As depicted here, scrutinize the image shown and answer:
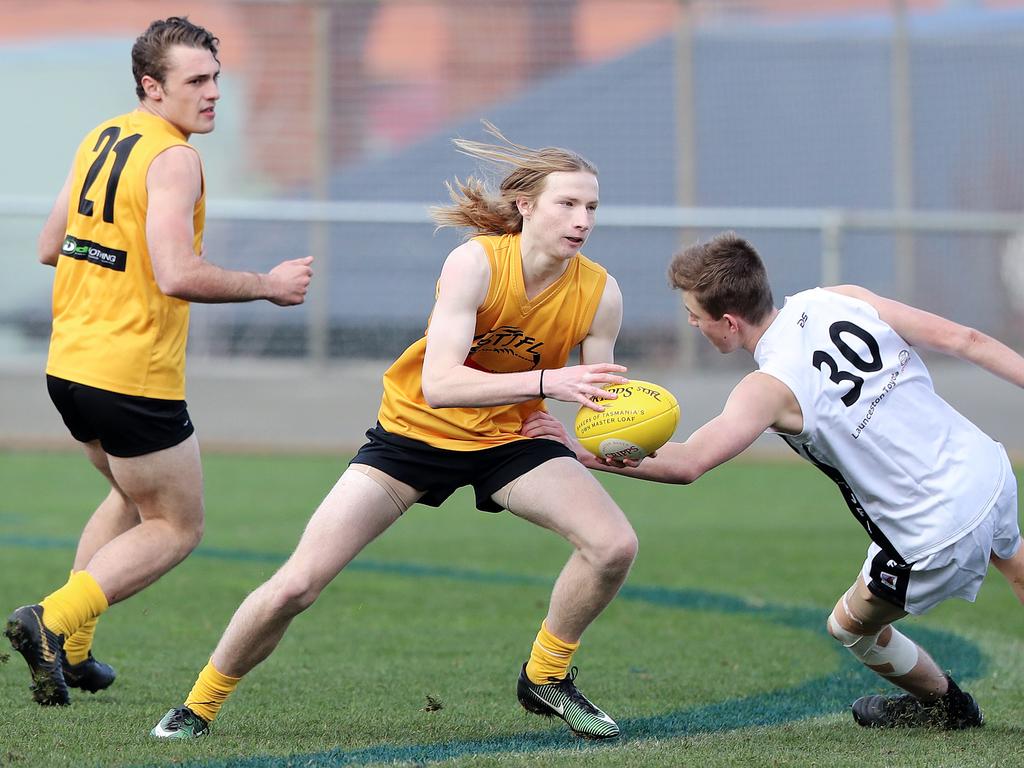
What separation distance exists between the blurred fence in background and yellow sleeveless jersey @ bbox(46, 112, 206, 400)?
454 inches

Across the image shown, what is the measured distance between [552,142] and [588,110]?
2.05ft

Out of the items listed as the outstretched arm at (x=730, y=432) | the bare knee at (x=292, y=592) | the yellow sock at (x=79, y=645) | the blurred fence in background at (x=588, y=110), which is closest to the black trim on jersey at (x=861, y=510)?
the outstretched arm at (x=730, y=432)

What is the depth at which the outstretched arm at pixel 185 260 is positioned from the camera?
16.4ft

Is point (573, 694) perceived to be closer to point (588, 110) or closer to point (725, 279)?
point (725, 279)

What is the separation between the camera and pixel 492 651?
655 centimetres

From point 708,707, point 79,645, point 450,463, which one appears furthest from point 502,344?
point 79,645

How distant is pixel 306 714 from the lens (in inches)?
202

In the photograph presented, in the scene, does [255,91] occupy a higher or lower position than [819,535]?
higher

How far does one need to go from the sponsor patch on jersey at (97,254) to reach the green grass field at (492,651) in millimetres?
1569

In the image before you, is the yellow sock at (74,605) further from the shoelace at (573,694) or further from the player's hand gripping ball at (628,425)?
the player's hand gripping ball at (628,425)

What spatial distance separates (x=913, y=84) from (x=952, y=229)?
271cm

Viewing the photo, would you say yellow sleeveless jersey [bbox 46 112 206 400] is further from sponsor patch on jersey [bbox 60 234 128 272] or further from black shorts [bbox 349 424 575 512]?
black shorts [bbox 349 424 575 512]

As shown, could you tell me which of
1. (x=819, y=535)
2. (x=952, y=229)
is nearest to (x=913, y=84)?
(x=952, y=229)

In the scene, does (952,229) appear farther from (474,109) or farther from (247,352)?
(247,352)
